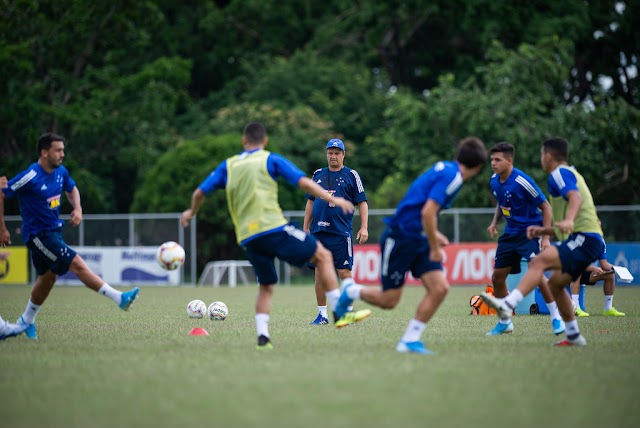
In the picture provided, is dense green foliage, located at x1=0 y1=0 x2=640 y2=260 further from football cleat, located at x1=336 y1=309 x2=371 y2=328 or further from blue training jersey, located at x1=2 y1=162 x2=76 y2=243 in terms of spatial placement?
football cleat, located at x1=336 y1=309 x2=371 y2=328

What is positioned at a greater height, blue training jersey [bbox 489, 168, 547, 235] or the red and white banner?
blue training jersey [bbox 489, 168, 547, 235]

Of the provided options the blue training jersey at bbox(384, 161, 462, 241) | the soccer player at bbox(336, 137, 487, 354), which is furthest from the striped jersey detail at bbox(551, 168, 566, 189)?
the blue training jersey at bbox(384, 161, 462, 241)

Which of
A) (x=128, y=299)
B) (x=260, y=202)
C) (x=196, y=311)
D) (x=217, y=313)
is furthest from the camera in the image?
(x=196, y=311)

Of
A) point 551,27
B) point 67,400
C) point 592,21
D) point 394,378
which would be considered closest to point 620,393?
point 394,378

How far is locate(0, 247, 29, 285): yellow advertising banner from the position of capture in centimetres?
2770

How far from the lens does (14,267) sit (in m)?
27.8

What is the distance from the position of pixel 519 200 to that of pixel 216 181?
3.96m

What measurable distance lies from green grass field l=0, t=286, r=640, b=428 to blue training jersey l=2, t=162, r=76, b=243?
125 centimetres

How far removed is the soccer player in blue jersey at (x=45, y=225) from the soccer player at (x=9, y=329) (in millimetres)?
106

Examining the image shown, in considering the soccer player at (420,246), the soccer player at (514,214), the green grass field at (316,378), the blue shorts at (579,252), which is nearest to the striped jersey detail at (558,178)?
the blue shorts at (579,252)

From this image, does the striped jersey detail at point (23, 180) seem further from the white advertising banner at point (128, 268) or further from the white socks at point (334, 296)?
the white advertising banner at point (128, 268)

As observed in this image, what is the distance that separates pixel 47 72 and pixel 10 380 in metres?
32.2

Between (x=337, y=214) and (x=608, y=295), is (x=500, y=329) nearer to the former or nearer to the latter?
(x=337, y=214)

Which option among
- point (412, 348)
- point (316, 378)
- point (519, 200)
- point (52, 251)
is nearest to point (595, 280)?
point (519, 200)
